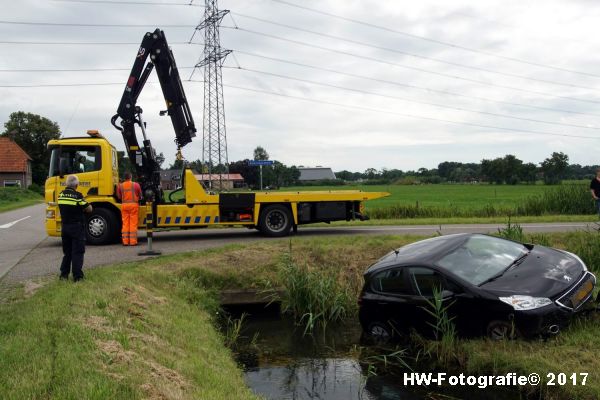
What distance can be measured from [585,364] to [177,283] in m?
6.68

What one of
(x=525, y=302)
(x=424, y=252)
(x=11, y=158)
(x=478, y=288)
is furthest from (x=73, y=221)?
(x=11, y=158)

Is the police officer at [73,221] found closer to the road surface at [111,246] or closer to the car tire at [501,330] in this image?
the road surface at [111,246]

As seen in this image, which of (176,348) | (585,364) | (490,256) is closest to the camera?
(585,364)

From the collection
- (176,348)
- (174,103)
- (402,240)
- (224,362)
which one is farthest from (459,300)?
(174,103)

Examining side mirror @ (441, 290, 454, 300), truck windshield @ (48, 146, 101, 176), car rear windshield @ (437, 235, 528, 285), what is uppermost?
truck windshield @ (48, 146, 101, 176)

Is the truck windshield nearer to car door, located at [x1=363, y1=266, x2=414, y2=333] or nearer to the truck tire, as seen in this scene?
the truck tire

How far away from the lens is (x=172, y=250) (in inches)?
508

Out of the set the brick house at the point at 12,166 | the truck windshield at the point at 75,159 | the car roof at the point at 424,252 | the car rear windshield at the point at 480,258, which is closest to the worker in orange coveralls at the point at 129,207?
the truck windshield at the point at 75,159

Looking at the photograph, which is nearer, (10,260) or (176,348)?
(176,348)

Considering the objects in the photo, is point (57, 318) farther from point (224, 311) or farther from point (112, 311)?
point (224, 311)

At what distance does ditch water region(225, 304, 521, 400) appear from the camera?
21.1ft

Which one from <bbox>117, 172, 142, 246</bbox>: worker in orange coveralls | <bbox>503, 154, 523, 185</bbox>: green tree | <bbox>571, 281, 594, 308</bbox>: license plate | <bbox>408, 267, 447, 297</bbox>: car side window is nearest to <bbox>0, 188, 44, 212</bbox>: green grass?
<bbox>117, 172, 142, 246</bbox>: worker in orange coveralls

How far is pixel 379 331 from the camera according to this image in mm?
7980

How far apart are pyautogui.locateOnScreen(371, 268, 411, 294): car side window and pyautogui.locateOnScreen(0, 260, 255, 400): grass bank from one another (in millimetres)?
2337
